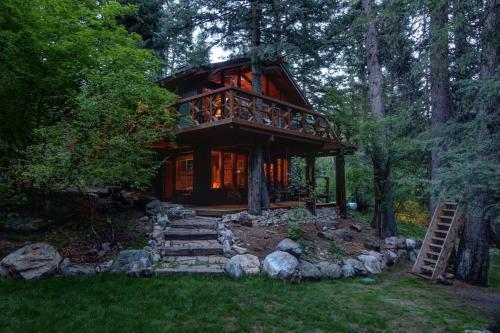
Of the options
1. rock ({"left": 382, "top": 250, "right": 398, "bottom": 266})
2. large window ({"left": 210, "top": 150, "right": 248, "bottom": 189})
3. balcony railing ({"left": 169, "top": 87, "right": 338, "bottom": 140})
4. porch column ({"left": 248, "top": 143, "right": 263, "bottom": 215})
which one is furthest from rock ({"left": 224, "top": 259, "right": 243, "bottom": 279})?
large window ({"left": 210, "top": 150, "right": 248, "bottom": 189})

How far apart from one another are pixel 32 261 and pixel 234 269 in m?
4.31

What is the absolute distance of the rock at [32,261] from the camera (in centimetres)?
639

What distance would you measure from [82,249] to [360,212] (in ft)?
48.4

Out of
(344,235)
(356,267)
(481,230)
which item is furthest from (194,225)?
(481,230)

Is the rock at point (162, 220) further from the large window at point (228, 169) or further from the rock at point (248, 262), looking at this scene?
the large window at point (228, 169)

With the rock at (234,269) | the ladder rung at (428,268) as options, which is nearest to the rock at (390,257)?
the ladder rung at (428,268)

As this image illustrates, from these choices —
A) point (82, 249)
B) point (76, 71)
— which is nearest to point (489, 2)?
point (76, 71)

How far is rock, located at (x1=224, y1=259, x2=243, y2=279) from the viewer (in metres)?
7.03

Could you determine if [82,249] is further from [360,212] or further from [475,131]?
[360,212]

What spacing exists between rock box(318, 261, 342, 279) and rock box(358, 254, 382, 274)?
113cm

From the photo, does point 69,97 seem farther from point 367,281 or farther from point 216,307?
point 367,281

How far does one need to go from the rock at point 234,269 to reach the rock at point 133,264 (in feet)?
5.57

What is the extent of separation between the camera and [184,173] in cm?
1475

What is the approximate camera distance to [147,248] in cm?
796
